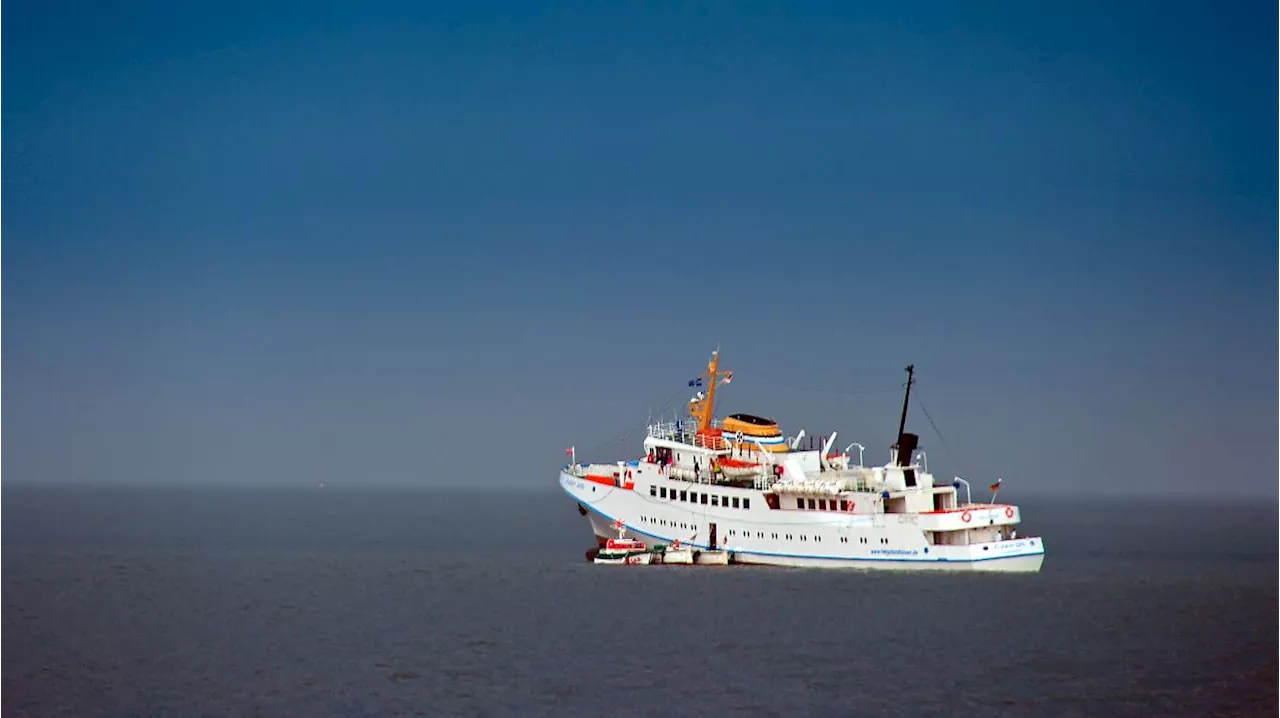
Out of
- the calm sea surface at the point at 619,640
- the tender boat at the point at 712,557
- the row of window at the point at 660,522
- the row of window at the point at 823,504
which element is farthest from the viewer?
the row of window at the point at 660,522

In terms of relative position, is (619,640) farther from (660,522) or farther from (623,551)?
(623,551)

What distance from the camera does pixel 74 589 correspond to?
62.4 meters

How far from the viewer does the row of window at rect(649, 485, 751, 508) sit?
6750 centimetres

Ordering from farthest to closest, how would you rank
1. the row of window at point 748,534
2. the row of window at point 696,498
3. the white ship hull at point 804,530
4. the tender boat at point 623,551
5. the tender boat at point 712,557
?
the tender boat at point 623,551
the tender boat at point 712,557
the row of window at point 696,498
the row of window at point 748,534
the white ship hull at point 804,530

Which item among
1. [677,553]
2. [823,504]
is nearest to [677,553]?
[677,553]

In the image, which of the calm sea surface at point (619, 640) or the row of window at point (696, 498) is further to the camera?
the row of window at point (696, 498)

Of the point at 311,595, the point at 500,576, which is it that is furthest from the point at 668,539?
the point at 311,595

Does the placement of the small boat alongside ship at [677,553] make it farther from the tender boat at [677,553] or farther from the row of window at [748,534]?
the row of window at [748,534]

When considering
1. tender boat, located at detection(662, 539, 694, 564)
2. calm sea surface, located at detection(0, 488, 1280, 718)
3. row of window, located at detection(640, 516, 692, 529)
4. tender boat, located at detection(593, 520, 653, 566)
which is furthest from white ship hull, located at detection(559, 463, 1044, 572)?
calm sea surface, located at detection(0, 488, 1280, 718)

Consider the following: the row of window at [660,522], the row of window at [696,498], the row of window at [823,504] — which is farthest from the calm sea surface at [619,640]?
the row of window at [660,522]

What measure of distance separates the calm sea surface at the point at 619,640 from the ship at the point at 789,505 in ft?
5.26

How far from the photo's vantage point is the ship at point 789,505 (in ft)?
205

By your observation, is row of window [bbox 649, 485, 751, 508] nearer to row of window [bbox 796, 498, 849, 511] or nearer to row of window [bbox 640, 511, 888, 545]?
row of window [bbox 640, 511, 888, 545]

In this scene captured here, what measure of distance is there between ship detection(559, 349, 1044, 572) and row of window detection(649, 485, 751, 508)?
6 centimetres
